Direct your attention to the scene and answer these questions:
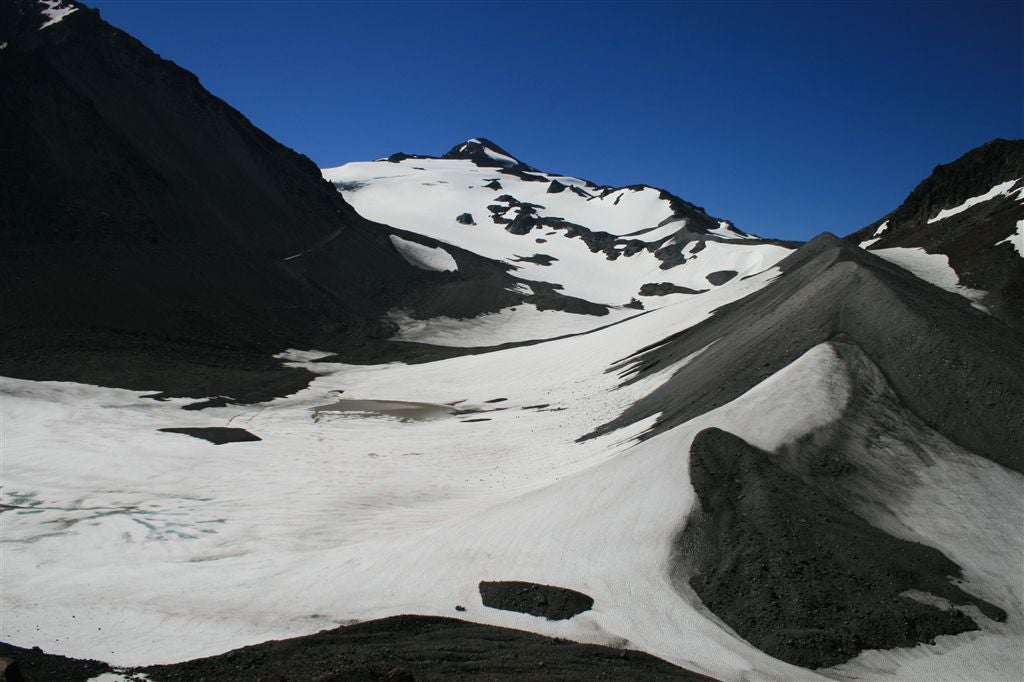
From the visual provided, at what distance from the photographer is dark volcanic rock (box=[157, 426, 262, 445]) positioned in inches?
1025

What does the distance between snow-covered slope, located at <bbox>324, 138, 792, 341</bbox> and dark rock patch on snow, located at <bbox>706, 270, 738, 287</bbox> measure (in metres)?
0.18

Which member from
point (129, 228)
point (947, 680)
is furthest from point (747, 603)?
point (129, 228)

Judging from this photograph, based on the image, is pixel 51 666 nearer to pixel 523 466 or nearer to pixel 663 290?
pixel 523 466

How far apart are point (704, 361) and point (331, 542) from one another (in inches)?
543

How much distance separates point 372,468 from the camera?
75.5 ft

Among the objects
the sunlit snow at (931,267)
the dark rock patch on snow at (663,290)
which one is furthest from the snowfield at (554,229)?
the sunlit snow at (931,267)

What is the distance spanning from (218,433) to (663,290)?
6987 cm

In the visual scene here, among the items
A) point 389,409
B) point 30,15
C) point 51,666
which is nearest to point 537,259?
point 30,15

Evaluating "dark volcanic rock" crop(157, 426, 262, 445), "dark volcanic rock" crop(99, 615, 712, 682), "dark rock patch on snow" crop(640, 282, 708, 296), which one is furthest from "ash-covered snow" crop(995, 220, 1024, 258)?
"dark rock patch on snow" crop(640, 282, 708, 296)

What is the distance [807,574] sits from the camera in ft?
35.1

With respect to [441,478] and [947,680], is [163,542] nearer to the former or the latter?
[441,478]

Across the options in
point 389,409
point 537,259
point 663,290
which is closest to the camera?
point 389,409

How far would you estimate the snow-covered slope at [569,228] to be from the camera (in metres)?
91.5

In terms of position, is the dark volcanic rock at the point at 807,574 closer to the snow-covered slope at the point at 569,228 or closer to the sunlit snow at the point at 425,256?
the snow-covered slope at the point at 569,228
